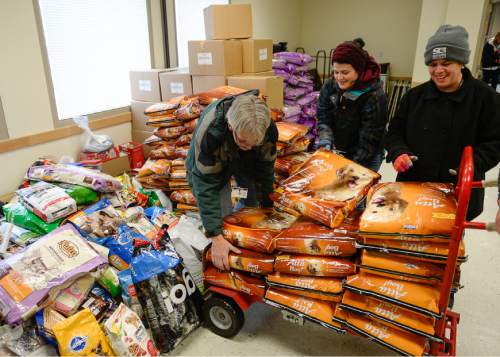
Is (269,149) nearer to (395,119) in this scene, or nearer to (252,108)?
A: (252,108)

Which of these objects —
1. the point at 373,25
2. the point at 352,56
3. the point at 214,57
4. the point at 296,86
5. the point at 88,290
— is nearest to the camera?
the point at 88,290

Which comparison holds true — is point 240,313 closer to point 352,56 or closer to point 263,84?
point 352,56

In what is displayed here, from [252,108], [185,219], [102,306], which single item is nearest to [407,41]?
[185,219]

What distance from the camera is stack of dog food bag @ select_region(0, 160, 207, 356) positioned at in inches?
60.3

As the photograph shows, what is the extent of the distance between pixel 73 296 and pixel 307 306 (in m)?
1.06

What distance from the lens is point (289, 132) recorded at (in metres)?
2.43

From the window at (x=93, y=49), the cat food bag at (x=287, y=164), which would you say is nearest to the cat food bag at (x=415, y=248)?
the cat food bag at (x=287, y=164)

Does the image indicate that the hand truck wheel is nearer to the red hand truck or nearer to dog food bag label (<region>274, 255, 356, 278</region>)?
the red hand truck

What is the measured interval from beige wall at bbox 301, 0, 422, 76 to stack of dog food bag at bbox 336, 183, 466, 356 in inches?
230

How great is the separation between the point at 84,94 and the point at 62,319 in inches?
81.2

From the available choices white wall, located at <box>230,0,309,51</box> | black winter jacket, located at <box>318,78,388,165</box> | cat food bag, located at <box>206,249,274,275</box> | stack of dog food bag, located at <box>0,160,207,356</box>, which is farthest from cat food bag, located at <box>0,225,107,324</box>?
white wall, located at <box>230,0,309,51</box>

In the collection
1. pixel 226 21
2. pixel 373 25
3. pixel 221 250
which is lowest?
pixel 221 250

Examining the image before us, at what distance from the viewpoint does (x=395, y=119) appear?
1.67 meters

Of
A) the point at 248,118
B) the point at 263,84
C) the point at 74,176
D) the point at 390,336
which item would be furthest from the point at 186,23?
the point at 390,336
